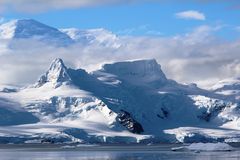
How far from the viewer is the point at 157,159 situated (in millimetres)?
113938

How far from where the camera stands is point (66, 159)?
11775cm

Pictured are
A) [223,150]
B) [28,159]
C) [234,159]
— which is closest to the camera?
[234,159]

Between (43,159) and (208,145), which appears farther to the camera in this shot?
(208,145)

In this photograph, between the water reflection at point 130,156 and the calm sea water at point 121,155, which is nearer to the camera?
the water reflection at point 130,156

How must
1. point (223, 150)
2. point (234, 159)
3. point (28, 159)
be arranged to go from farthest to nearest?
point (223, 150), point (28, 159), point (234, 159)

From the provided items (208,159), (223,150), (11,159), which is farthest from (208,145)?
(11,159)

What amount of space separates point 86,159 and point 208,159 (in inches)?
801

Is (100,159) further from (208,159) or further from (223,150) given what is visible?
(223,150)

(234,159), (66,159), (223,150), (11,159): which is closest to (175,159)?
(234,159)

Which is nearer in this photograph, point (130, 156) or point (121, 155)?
point (130, 156)

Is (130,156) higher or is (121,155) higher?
(121,155)

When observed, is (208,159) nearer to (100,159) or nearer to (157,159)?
(157,159)

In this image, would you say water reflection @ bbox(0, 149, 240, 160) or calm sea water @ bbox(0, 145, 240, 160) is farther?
calm sea water @ bbox(0, 145, 240, 160)

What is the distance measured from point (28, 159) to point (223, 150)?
52.7 meters
